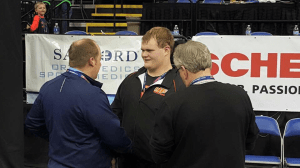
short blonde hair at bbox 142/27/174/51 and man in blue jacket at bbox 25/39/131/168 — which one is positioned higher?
short blonde hair at bbox 142/27/174/51

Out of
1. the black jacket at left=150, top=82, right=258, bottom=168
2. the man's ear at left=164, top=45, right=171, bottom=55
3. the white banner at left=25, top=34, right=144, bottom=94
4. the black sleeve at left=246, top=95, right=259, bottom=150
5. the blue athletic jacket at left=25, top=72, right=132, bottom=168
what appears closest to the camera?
the black jacket at left=150, top=82, right=258, bottom=168

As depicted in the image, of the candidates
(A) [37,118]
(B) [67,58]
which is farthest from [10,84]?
(B) [67,58]

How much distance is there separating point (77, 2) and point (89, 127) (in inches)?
495

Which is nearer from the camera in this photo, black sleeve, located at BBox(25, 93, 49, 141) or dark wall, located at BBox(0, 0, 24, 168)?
dark wall, located at BBox(0, 0, 24, 168)

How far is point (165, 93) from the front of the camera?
265cm

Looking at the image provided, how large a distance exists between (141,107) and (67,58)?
3.48 m

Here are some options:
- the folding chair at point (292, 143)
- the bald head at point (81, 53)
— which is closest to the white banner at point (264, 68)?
the folding chair at point (292, 143)

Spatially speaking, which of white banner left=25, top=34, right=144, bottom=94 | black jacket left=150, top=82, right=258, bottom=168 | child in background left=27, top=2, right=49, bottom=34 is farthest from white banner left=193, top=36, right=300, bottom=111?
child in background left=27, top=2, right=49, bottom=34

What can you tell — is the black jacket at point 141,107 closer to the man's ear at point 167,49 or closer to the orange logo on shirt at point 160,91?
the orange logo on shirt at point 160,91

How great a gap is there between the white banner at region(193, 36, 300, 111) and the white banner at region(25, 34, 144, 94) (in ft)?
3.65

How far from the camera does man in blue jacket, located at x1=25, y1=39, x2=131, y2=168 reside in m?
2.34

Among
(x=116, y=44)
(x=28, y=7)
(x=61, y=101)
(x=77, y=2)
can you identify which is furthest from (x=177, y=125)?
(x=77, y=2)

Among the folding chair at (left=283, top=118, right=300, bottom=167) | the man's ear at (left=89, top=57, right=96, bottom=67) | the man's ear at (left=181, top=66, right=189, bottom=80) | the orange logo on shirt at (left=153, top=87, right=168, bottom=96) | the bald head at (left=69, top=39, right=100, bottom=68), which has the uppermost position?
the bald head at (left=69, top=39, right=100, bottom=68)

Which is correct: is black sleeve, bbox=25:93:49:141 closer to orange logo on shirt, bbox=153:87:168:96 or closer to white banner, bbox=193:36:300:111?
orange logo on shirt, bbox=153:87:168:96
